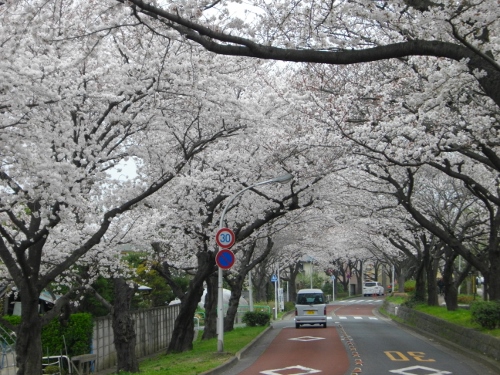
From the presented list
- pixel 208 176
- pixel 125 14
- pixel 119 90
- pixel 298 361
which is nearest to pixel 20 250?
A: pixel 119 90

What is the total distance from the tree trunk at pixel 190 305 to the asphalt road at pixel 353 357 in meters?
2.19

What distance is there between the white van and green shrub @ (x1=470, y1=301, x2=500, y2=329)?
13238mm

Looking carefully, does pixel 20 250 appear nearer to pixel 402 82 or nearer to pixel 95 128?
pixel 95 128

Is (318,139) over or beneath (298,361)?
over

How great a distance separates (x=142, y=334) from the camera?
81.4ft

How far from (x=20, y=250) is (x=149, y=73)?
3917 millimetres

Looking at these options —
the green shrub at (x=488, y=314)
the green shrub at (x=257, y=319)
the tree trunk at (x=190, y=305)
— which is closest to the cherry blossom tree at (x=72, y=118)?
the tree trunk at (x=190, y=305)

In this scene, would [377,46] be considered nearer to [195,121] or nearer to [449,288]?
[195,121]

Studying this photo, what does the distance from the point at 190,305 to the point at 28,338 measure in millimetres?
8973

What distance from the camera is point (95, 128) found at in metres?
12.2

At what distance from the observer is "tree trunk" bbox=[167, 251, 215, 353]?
20.0 m

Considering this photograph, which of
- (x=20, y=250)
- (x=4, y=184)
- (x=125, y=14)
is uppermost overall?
(x=125, y=14)

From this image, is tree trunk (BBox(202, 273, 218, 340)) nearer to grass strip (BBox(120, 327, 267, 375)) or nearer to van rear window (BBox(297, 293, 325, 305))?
grass strip (BBox(120, 327, 267, 375))

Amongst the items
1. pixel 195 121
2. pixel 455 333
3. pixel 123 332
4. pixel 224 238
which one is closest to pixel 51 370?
pixel 123 332
